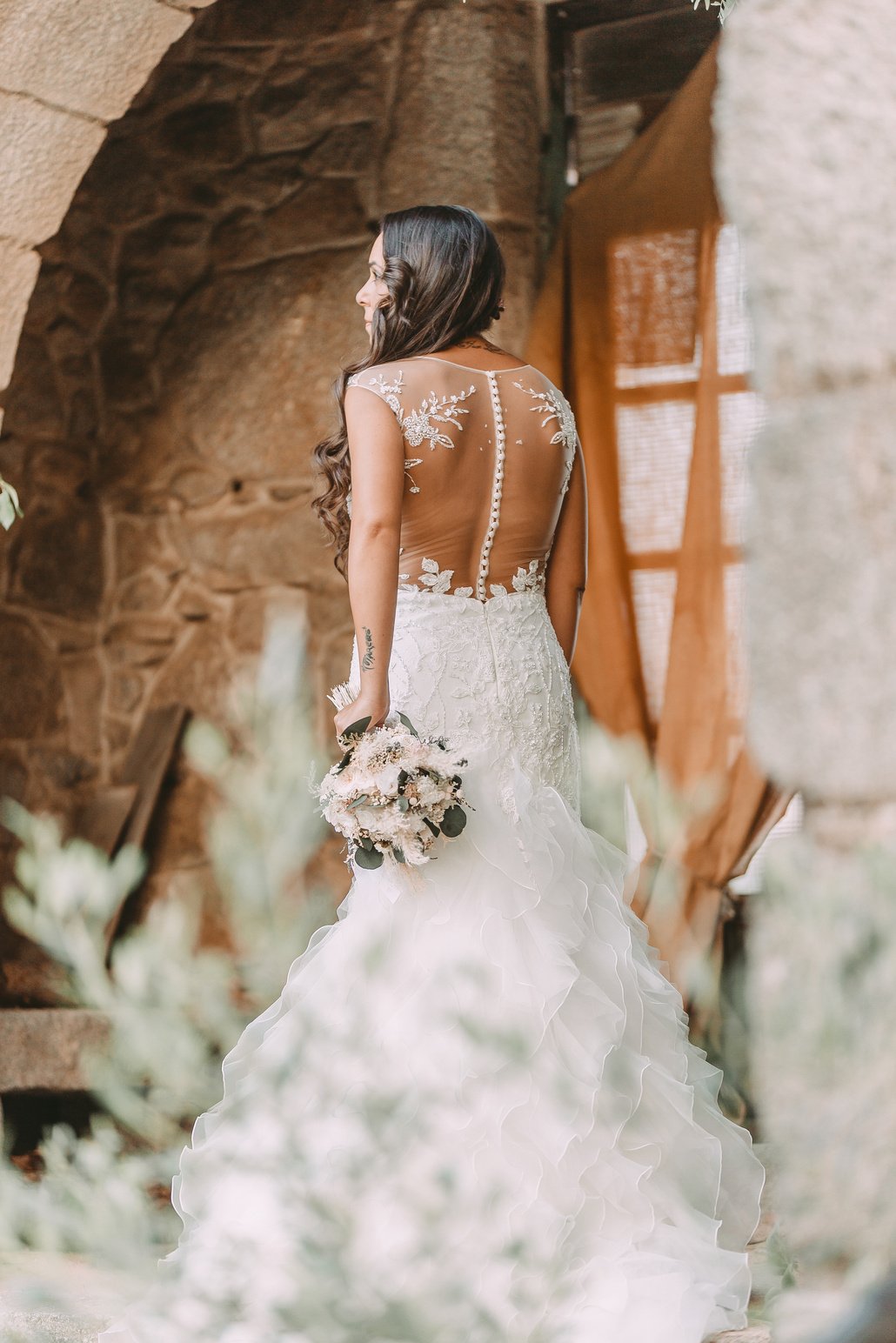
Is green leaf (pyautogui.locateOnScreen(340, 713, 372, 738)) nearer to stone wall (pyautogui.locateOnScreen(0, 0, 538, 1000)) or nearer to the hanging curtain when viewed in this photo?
the hanging curtain

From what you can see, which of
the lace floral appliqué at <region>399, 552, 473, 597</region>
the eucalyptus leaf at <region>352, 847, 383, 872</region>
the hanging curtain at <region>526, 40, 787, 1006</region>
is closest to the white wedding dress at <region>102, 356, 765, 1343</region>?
the lace floral appliqué at <region>399, 552, 473, 597</region>

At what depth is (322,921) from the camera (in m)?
0.76

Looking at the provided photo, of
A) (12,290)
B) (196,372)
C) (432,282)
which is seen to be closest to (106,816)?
(196,372)

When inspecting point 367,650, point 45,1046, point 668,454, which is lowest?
point 45,1046

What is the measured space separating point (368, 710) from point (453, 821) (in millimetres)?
229

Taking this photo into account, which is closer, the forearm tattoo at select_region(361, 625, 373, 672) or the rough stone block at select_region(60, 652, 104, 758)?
the forearm tattoo at select_region(361, 625, 373, 672)

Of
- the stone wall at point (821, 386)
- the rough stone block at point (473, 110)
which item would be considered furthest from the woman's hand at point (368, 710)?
the rough stone block at point (473, 110)

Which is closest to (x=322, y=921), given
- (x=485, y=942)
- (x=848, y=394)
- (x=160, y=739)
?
(x=848, y=394)

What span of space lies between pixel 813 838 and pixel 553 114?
12.3 ft

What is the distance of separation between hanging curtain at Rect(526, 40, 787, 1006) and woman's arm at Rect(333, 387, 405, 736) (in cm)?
159

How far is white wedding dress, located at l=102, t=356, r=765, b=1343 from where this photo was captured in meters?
1.94

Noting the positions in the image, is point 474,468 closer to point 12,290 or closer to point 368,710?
point 368,710

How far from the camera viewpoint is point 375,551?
2160 millimetres

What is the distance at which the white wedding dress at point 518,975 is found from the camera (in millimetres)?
1938
